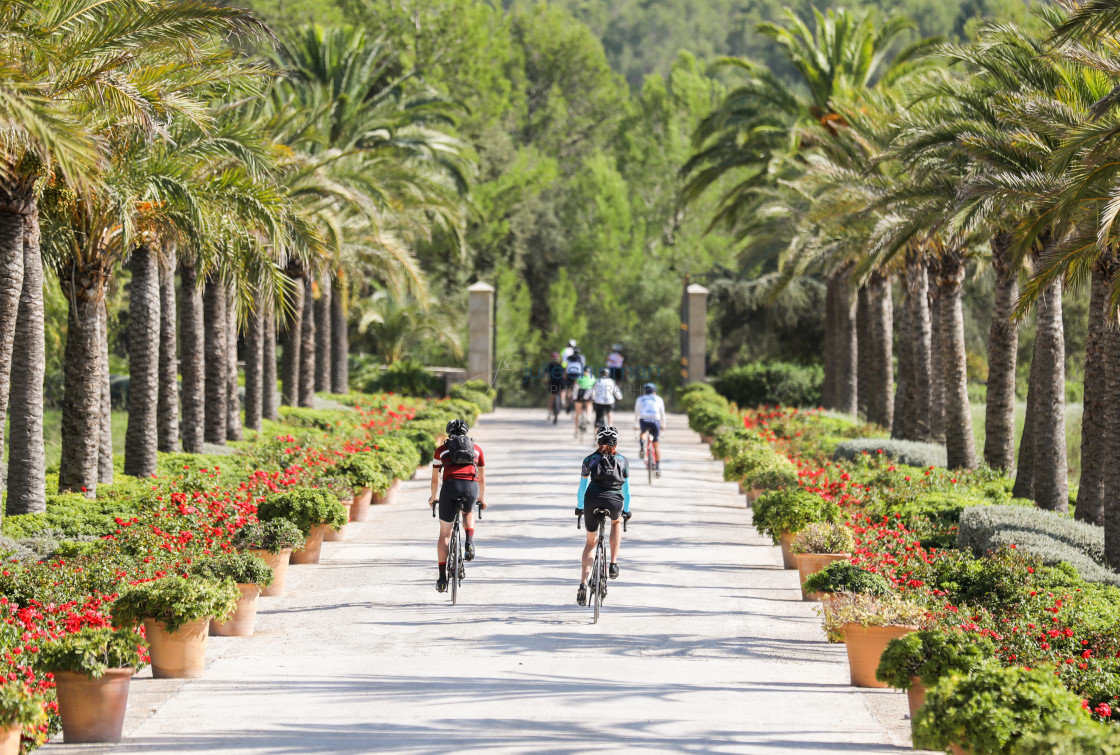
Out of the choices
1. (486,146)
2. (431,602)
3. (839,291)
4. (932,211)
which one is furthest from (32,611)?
(486,146)

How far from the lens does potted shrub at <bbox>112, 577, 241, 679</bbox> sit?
357 inches

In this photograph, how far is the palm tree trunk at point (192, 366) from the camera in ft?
69.7

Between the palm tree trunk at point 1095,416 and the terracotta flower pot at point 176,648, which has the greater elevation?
the palm tree trunk at point 1095,416

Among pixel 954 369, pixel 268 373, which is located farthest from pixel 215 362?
pixel 954 369

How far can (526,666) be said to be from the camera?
31.9 ft

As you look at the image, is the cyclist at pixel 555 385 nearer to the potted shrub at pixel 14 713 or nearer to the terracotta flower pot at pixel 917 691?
the terracotta flower pot at pixel 917 691

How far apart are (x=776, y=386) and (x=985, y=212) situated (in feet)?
68.6

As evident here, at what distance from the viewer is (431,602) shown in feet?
39.9

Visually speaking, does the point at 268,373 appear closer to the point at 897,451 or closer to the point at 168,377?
the point at 168,377

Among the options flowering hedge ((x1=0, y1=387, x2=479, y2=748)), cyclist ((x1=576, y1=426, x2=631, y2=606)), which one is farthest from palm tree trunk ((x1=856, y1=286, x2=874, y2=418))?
cyclist ((x1=576, y1=426, x2=631, y2=606))

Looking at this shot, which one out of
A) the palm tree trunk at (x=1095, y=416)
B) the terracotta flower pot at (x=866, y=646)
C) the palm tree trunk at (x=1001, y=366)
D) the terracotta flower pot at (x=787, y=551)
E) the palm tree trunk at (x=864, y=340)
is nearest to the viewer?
the terracotta flower pot at (x=866, y=646)

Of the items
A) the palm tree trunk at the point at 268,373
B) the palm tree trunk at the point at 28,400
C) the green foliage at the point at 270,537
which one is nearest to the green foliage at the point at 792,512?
the green foliage at the point at 270,537

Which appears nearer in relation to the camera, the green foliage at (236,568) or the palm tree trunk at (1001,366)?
the green foliage at (236,568)

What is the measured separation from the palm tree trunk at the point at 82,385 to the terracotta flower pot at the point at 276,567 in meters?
4.70
